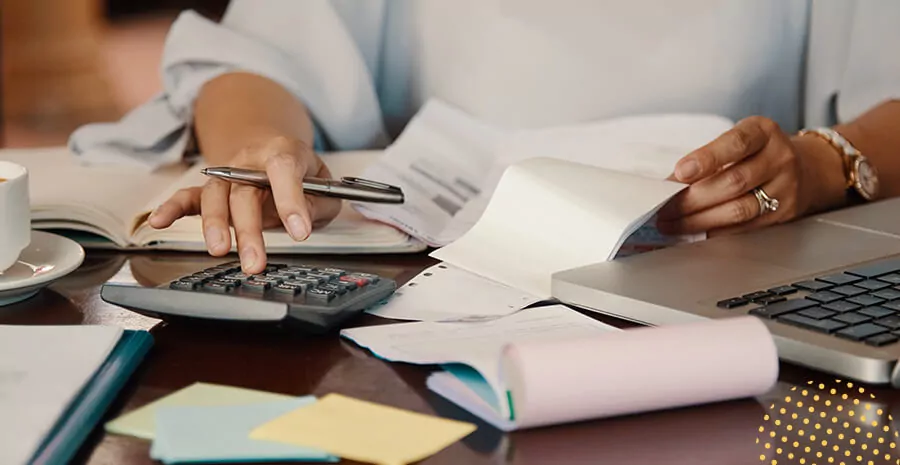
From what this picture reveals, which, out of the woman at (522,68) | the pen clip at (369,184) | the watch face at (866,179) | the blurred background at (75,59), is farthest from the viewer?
the blurred background at (75,59)

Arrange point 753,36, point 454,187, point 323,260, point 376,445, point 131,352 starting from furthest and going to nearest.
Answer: point 753,36 → point 454,187 → point 323,260 → point 131,352 → point 376,445

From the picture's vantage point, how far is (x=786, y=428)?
0.56 metres

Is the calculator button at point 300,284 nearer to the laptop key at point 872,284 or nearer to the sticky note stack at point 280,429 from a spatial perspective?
the sticky note stack at point 280,429

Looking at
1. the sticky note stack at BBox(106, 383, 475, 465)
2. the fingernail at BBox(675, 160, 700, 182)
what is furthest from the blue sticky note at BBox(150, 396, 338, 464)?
the fingernail at BBox(675, 160, 700, 182)

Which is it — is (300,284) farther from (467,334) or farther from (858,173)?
(858,173)

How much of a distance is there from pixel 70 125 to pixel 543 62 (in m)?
3.41

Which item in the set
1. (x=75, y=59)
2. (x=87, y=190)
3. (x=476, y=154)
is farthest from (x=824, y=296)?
(x=75, y=59)

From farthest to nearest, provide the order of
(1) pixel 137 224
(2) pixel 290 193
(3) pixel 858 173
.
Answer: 1. (3) pixel 858 173
2. (1) pixel 137 224
3. (2) pixel 290 193

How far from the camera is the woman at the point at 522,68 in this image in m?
1.21

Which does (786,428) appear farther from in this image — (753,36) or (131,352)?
(753,36)

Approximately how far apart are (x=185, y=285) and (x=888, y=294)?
44 cm

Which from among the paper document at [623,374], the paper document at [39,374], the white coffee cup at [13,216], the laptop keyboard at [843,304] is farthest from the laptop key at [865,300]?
the white coffee cup at [13,216]

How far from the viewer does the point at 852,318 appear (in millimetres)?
647

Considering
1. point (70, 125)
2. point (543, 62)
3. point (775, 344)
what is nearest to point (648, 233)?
point (775, 344)
